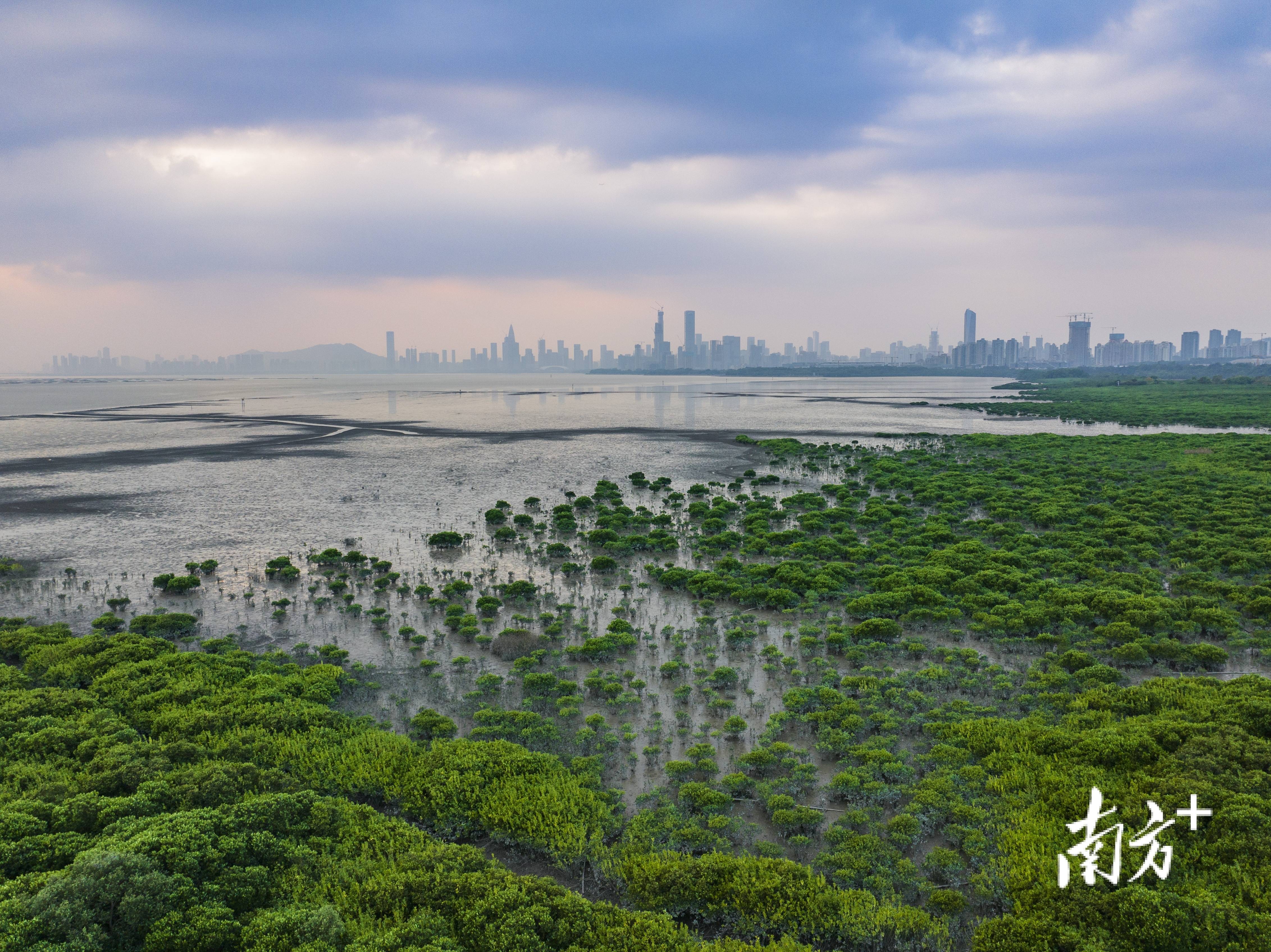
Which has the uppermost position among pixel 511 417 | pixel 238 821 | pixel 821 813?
pixel 511 417

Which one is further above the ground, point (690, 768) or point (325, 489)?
point (325, 489)

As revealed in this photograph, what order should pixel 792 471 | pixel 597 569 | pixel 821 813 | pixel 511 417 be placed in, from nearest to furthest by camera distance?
pixel 821 813 → pixel 597 569 → pixel 792 471 → pixel 511 417

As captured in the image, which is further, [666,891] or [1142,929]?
[666,891]

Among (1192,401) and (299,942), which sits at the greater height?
(1192,401)

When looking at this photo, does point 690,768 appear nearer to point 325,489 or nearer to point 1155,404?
point 325,489

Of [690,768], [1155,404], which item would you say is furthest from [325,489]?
[1155,404]

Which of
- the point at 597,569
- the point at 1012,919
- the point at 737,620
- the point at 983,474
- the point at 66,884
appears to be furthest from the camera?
the point at 983,474

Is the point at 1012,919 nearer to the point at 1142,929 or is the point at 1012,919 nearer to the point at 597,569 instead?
the point at 1142,929

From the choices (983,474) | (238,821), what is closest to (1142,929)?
(238,821)

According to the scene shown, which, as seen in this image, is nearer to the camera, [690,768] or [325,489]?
[690,768]
